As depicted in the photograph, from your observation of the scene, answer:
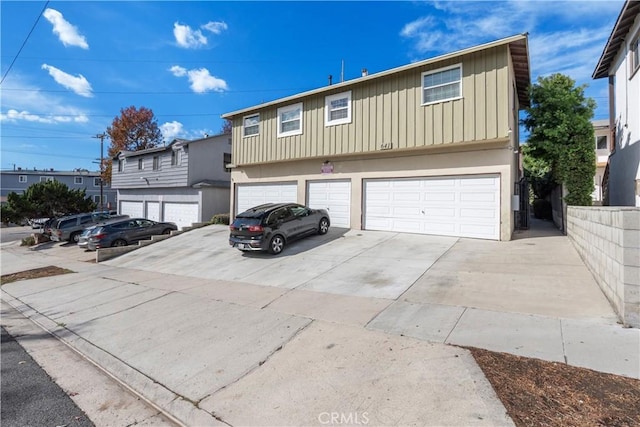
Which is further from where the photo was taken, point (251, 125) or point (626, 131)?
point (251, 125)

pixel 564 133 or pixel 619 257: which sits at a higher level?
pixel 564 133

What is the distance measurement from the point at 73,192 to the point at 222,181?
1405 cm

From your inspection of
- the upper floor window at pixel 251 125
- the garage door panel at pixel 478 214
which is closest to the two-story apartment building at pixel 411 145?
the garage door panel at pixel 478 214

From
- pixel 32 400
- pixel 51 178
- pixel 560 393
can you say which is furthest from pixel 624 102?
pixel 51 178

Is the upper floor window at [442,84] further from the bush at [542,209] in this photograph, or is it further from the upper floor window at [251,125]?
the bush at [542,209]

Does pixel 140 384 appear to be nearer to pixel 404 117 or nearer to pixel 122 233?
pixel 404 117

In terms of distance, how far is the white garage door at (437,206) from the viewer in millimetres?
10648

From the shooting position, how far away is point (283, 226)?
37.3 feet

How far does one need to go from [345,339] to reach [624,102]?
14.1 m

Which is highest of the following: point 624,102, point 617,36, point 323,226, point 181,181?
point 617,36

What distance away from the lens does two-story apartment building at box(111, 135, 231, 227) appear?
70.6 ft

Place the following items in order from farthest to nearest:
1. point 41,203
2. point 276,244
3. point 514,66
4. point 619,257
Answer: point 41,203
point 514,66
point 276,244
point 619,257

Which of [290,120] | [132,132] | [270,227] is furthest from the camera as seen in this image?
[132,132]

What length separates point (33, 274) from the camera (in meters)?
12.0
